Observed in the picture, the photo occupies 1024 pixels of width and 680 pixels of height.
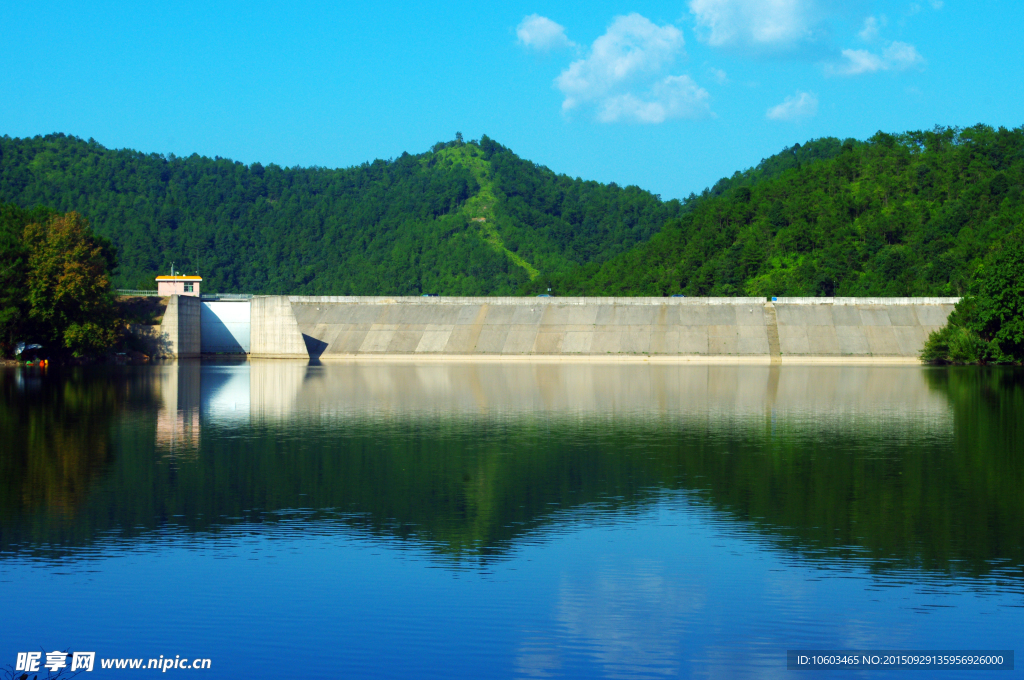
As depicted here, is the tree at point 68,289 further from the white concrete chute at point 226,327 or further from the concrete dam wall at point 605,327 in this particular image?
the concrete dam wall at point 605,327

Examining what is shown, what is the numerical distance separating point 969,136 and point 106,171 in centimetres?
13481

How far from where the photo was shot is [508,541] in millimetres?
13297

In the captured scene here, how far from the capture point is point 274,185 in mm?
197375

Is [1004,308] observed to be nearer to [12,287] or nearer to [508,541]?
[508,541]

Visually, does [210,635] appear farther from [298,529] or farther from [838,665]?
[838,665]

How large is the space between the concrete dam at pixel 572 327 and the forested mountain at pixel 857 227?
44.1 feet

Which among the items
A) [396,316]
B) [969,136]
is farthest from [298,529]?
[969,136]

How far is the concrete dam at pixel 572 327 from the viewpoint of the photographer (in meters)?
67.6

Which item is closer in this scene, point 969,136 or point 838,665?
point 838,665

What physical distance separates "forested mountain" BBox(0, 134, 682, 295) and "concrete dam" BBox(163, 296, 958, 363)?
236 ft

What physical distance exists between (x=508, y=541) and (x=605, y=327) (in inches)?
2313

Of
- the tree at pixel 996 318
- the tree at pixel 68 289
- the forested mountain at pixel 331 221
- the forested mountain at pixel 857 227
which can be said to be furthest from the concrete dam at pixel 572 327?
the forested mountain at pixel 331 221

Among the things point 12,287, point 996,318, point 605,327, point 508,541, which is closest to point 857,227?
point 605,327

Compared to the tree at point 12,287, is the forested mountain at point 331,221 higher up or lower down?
higher up
